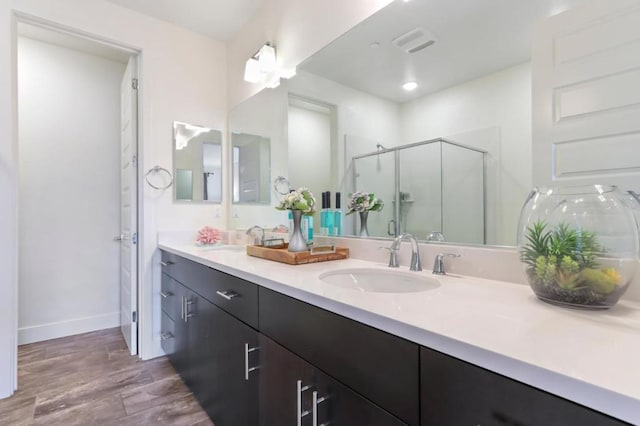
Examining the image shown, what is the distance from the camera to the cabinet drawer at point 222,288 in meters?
1.14

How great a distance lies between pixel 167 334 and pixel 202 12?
229cm

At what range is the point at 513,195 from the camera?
1.00 m

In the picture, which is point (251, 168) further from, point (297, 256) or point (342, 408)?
point (342, 408)

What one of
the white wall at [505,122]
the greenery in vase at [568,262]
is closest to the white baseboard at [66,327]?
the white wall at [505,122]

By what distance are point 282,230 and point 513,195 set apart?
1371 mm

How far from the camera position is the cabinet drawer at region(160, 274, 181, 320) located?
1.92m

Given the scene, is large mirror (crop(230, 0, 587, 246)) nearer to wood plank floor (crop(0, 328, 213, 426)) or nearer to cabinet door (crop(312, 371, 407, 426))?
cabinet door (crop(312, 371, 407, 426))

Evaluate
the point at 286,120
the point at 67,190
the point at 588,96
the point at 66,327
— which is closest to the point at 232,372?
the point at 286,120

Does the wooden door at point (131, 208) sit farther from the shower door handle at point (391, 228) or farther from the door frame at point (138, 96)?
the shower door handle at point (391, 228)

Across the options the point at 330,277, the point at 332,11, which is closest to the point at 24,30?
the point at 332,11

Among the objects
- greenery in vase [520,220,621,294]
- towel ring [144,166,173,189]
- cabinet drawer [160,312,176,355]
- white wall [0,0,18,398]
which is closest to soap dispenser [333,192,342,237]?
greenery in vase [520,220,621,294]

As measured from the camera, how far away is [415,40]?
127 cm

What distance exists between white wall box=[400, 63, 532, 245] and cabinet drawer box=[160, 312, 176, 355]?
195cm

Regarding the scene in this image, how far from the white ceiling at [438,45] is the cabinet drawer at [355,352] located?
96 cm
